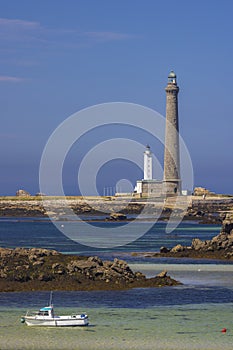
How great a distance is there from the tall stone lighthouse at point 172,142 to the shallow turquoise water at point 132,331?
9433cm

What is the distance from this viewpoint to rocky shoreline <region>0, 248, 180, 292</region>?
3775cm

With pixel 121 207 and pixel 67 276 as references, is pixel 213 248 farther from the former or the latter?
pixel 121 207

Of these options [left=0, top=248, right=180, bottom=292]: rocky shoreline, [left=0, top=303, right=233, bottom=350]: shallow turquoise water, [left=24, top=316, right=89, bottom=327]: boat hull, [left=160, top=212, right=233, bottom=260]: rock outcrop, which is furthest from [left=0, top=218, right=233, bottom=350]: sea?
[left=160, top=212, right=233, bottom=260]: rock outcrop

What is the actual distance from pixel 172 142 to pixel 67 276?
88804mm

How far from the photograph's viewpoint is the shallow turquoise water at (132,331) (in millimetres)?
26953

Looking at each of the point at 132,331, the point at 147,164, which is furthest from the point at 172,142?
the point at 132,331

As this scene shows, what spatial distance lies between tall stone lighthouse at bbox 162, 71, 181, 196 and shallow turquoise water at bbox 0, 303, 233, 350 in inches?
3714

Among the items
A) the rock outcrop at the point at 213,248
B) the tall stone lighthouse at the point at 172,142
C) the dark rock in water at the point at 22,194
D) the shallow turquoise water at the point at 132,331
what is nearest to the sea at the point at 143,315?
the shallow turquoise water at the point at 132,331

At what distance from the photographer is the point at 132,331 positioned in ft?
94.5

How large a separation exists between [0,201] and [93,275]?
389ft

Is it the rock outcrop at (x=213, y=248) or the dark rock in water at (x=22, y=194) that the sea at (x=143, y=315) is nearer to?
the rock outcrop at (x=213, y=248)

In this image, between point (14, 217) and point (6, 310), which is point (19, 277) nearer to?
point (6, 310)

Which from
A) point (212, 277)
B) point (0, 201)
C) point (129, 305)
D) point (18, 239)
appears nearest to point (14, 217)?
point (0, 201)

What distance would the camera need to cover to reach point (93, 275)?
3909 centimetres
